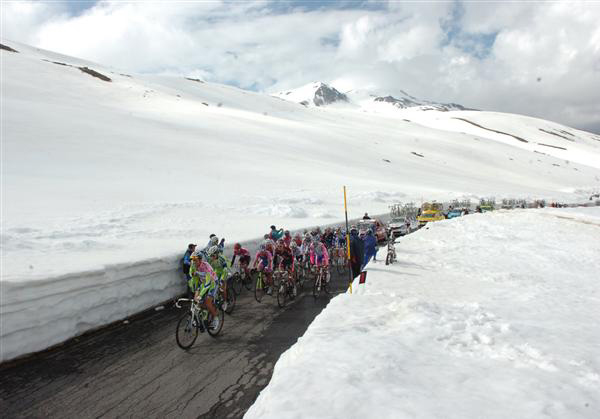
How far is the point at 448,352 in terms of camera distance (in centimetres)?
625

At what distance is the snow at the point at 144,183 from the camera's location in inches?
394

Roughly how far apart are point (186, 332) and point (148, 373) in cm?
136

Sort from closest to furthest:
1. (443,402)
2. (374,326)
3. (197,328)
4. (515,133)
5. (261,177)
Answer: (443,402) < (374,326) < (197,328) < (261,177) < (515,133)

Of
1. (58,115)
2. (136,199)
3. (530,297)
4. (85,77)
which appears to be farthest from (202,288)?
(85,77)

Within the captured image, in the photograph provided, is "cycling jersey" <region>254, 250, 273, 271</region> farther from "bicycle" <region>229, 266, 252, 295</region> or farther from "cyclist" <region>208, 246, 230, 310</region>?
"bicycle" <region>229, 266, 252, 295</region>

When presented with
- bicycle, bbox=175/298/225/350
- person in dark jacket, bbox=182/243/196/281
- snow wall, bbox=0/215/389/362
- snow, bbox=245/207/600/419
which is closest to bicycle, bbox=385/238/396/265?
snow, bbox=245/207/600/419

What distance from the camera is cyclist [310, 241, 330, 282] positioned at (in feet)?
44.1

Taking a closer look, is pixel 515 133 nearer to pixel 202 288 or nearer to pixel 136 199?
pixel 136 199

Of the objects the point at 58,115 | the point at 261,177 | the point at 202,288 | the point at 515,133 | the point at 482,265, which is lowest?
the point at 482,265

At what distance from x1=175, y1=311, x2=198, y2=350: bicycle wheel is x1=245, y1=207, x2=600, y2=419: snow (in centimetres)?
274

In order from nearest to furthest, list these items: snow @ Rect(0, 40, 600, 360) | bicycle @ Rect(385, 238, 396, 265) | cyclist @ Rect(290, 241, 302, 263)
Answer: snow @ Rect(0, 40, 600, 360), cyclist @ Rect(290, 241, 302, 263), bicycle @ Rect(385, 238, 396, 265)

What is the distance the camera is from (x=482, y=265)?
1484cm

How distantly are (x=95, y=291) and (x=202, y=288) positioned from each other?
3.19 meters

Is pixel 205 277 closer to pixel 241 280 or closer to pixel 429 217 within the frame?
pixel 241 280
